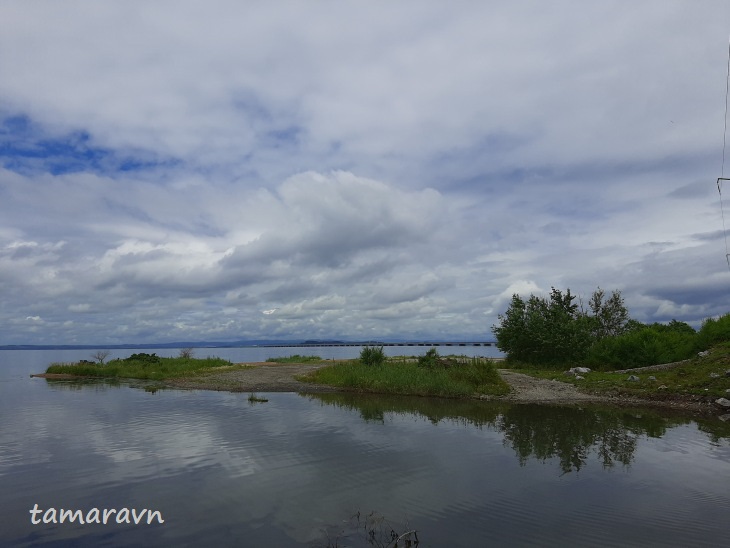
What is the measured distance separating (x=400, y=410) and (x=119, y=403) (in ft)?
57.7

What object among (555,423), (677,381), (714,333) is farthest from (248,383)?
(714,333)

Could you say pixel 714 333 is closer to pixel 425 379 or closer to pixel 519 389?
pixel 519 389

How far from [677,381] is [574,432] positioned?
13750 millimetres

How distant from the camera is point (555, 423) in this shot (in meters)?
21.7

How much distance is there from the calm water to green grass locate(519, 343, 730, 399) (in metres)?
4.32

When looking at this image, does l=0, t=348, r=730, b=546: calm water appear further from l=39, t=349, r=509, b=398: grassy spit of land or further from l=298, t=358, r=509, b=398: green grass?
l=39, t=349, r=509, b=398: grassy spit of land

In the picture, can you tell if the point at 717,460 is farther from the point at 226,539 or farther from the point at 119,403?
the point at 119,403

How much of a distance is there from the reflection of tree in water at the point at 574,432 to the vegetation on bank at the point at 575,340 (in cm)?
1746

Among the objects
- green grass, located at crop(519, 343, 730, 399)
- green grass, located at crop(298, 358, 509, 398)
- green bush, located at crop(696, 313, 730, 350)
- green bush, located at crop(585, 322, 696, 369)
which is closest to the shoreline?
green grass, located at crop(519, 343, 730, 399)

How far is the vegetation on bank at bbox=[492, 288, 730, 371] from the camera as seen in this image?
124ft

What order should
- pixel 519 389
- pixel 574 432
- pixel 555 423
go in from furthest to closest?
pixel 519 389 < pixel 555 423 < pixel 574 432

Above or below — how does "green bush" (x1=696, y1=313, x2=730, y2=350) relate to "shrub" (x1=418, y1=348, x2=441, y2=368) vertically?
above

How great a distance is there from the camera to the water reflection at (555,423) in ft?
54.8

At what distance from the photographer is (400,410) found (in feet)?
84.2
